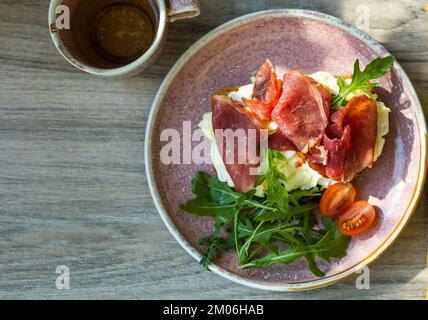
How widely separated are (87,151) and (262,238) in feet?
1.57

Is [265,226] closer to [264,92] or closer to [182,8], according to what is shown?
[264,92]

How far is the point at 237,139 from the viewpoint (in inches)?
48.8

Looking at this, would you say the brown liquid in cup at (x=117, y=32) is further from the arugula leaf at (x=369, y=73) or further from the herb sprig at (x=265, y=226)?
the arugula leaf at (x=369, y=73)

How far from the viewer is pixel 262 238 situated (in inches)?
49.2

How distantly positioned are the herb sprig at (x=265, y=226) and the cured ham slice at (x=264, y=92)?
0.33 feet

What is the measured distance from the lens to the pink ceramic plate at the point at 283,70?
126 centimetres

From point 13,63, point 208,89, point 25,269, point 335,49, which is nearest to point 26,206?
point 25,269

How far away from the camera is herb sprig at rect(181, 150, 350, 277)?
48.8 inches

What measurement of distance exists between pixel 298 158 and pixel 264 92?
0.17 m

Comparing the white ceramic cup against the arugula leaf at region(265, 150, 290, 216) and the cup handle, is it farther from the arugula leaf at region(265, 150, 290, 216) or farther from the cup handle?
the arugula leaf at region(265, 150, 290, 216)

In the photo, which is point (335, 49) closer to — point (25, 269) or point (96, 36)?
point (96, 36)

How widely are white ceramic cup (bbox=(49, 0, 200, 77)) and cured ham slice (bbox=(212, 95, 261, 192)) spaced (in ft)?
0.59

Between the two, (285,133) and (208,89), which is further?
(208,89)

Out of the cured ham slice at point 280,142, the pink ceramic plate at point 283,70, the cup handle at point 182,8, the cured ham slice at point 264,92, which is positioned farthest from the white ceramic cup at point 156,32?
the cured ham slice at point 280,142
